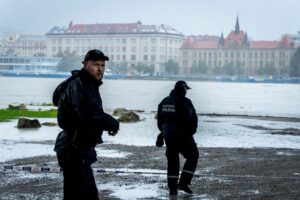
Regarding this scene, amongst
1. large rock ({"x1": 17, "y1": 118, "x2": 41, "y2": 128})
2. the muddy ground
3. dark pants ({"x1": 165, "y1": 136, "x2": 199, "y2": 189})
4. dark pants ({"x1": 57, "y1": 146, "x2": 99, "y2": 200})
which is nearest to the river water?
large rock ({"x1": 17, "y1": 118, "x2": 41, "y2": 128})

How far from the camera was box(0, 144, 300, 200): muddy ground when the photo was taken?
9914mm

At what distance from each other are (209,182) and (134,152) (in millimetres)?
5509

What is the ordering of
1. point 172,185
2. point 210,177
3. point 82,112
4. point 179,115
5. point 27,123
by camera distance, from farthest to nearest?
point 27,123, point 210,177, point 172,185, point 179,115, point 82,112

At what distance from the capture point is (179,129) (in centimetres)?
991

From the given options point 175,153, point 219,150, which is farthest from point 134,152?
point 175,153

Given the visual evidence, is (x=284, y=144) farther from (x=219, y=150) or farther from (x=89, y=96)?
(x=89, y=96)

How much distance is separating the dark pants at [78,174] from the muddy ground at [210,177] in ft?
9.65

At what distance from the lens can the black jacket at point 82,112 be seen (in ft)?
21.1

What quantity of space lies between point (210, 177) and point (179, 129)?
2.26 m

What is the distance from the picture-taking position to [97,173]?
1210 centimetres

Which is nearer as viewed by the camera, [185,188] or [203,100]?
[185,188]

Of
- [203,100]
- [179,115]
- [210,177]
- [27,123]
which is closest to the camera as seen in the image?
[179,115]

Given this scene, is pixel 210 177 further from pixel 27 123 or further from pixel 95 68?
pixel 27 123

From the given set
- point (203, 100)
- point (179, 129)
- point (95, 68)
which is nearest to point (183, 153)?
point (179, 129)
